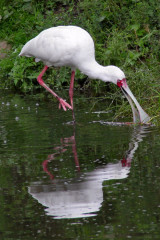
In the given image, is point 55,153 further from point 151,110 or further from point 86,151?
point 151,110

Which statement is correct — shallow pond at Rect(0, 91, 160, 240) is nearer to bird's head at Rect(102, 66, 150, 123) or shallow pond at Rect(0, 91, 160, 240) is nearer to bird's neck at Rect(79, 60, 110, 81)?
bird's head at Rect(102, 66, 150, 123)

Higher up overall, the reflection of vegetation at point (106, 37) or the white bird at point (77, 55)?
the white bird at point (77, 55)

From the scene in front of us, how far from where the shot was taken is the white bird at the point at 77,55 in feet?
26.7

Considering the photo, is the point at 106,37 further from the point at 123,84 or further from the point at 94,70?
→ the point at 123,84

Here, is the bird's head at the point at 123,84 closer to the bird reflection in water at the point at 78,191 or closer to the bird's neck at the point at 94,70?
the bird's neck at the point at 94,70

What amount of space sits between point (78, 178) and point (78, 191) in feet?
1.40

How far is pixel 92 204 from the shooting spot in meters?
4.95

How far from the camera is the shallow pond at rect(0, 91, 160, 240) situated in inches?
177

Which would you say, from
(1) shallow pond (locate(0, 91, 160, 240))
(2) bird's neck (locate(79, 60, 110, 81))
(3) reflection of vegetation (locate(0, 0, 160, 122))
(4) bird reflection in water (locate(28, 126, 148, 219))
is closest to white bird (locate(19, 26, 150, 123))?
(2) bird's neck (locate(79, 60, 110, 81))

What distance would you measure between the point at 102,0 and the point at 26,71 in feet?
6.73

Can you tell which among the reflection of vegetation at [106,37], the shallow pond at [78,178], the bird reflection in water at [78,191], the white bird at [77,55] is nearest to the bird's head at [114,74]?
the white bird at [77,55]

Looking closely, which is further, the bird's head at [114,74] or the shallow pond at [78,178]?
the bird's head at [114,74]

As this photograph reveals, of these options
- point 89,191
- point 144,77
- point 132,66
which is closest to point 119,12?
point 132,66

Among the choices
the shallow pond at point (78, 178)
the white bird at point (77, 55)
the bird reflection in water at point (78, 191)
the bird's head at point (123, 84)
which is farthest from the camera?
the white bird at point (77, 55)
